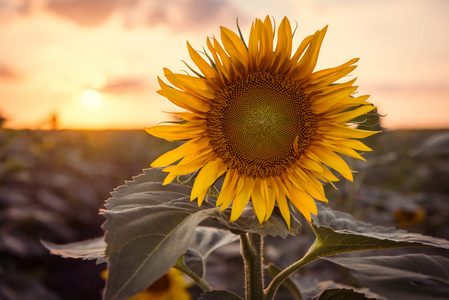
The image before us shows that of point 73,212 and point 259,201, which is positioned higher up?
point 259,201

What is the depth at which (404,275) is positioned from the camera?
126cm

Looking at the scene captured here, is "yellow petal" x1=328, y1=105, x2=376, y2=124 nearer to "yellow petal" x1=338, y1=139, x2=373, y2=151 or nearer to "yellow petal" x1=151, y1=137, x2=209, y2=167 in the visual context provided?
"yellow petal" x1=338, y1=139, x2=373, y2=151

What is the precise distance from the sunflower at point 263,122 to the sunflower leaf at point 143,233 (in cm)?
9

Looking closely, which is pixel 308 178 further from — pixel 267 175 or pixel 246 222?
pixel 246 222

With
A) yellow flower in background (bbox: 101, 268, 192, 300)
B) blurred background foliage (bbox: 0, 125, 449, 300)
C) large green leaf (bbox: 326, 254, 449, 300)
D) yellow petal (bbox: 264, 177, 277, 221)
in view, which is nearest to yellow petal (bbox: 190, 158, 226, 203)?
yellow petal (bbox: 264, 177, 277, 221)

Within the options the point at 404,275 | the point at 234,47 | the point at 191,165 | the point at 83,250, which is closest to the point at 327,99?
the point at 234,47

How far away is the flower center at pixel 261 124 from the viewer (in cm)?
120

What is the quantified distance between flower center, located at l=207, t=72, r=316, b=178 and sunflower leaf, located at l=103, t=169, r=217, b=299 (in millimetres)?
236

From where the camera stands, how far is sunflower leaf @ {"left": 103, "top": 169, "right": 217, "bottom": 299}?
795 mm

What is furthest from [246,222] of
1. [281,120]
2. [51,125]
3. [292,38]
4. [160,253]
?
[51,125]

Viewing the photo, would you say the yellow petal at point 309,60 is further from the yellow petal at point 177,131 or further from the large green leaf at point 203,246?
the large green leaf at point 203,246

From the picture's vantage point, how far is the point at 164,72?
1062 mm

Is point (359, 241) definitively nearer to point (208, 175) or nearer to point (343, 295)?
point (343, 295)

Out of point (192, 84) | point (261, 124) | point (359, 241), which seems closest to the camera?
point (359, 241)
